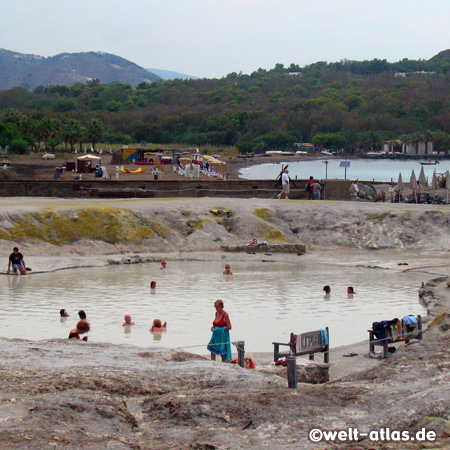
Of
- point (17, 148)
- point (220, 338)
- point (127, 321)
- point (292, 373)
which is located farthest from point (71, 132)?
point (292, 373)

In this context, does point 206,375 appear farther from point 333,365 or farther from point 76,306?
point 76,306

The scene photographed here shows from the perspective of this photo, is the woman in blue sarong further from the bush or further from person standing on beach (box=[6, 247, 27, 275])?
the bush

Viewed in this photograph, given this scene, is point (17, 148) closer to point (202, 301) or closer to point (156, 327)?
point (202, 301)

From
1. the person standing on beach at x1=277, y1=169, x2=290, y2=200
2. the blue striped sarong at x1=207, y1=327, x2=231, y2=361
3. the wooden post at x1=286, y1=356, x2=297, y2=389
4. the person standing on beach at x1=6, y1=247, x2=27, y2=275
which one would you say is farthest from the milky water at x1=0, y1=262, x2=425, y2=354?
the person standing on beach at x1=277, y1=169, x2=290, y2=200

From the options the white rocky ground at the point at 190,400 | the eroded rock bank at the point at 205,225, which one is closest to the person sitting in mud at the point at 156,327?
the white rocky ground at the point at 190,400

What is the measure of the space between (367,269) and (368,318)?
340 inches

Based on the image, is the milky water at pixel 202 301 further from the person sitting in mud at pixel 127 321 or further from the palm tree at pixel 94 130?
the palm tree at pixel 94 130

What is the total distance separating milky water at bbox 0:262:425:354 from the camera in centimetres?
1620

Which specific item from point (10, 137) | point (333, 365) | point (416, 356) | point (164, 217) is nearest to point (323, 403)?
point (416, 356)

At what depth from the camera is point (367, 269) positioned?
26578 millimetres

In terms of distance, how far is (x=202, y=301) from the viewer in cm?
2011

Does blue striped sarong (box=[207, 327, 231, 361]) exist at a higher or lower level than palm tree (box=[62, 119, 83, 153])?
lower

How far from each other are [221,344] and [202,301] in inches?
294

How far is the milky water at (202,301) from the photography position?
1620 centimetres
